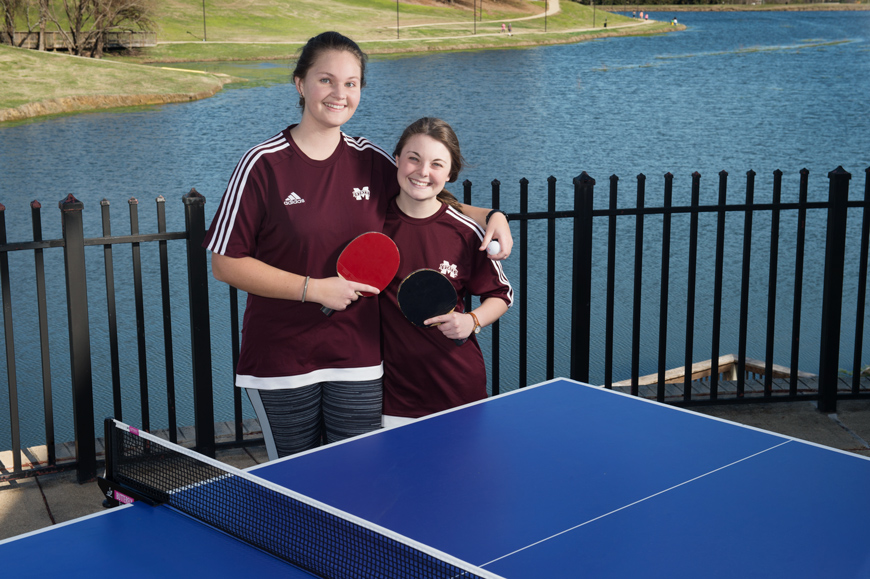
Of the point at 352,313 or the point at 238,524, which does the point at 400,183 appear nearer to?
the point at 352,313

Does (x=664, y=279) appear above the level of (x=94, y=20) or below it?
below

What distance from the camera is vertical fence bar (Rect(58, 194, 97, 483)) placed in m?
3.67

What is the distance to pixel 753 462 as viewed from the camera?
2.22 m

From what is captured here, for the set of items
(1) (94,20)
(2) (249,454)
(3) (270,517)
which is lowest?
(2) (249,454)

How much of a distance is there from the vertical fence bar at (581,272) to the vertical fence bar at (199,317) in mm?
1833

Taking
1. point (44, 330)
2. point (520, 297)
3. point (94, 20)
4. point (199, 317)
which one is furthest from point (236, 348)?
point (94, 20)

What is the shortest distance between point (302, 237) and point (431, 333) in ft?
1.68

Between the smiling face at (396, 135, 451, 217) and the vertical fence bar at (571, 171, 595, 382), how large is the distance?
Answer: 1771 millimetres

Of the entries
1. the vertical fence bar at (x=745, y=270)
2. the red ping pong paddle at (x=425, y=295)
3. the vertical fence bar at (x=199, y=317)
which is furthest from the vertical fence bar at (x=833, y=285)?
the vertical fence bar at (x=199, y=317)

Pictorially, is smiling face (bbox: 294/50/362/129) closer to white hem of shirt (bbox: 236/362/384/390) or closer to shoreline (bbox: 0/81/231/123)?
white hem of shirt (bbox: 236/362/384/390)

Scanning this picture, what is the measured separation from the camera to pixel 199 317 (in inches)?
156

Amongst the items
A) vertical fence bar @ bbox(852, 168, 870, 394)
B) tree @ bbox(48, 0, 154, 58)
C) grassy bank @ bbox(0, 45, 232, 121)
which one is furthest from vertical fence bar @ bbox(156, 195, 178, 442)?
tree @ bbox(48, 0, 154, 58)

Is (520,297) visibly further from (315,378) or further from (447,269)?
(315,378)

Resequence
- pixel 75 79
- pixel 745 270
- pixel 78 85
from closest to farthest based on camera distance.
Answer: pixel 745 270 < pixel 78 85 < pixel 75 79
